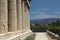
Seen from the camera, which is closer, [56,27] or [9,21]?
[9,21]

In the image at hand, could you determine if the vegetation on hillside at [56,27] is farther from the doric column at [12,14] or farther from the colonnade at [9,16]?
the doric column at [12,14]

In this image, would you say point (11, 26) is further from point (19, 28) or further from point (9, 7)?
point (19, 28)

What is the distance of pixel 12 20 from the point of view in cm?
2583

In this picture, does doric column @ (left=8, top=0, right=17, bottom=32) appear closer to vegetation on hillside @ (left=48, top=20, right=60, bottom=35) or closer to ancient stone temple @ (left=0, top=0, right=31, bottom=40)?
ancient stone temple @ (left=0, top=0, right=31, bottom=40)

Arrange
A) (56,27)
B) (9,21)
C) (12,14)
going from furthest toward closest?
1. (56,27)
2. (9,21)
3. (12,14)

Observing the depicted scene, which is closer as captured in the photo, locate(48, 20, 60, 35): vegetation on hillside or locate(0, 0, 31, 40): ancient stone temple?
locate(0, 0, 31, 40): ancient stone temple

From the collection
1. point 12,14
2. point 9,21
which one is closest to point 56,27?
point 9,21

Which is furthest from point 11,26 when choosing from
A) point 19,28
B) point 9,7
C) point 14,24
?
point 19,28

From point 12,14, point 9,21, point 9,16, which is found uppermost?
point 12,14

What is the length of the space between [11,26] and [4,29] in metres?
7.20

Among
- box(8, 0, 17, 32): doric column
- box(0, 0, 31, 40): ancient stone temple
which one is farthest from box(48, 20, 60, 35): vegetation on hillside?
box(8, 0, 17, 32): doric column

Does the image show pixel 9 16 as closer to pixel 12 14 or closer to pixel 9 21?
pixel 12 14

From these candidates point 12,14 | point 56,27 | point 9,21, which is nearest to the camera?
point 12,14

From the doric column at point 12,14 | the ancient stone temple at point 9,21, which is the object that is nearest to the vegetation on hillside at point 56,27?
the ancient stone temple at point 9,21
